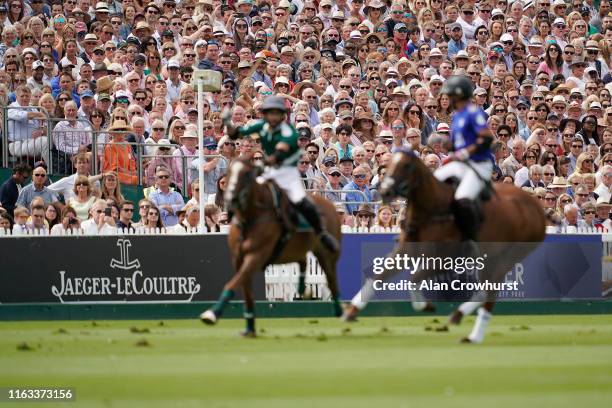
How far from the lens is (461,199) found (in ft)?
55.1

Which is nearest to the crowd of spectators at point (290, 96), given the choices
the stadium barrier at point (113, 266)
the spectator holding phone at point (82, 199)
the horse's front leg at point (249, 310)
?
the spectator holding phone at point (82, 199)

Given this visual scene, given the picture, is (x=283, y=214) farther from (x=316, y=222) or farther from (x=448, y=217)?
(x=448, y=217)

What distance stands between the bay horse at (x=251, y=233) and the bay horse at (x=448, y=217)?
3.56 feet

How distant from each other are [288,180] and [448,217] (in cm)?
192

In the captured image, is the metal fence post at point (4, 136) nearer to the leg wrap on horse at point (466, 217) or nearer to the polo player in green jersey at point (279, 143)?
the polo player in green jersey at point (279, 143)

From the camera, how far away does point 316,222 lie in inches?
689

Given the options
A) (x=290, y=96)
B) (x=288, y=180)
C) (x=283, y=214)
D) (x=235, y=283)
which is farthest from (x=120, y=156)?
(x=235, y=283)

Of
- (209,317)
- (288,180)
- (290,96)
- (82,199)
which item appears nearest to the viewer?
(209,317)

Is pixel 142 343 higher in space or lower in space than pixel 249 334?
higher

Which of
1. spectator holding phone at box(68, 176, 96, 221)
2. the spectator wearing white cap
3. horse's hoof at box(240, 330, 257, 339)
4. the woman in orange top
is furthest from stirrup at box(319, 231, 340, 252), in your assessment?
the spectator wearing white cap

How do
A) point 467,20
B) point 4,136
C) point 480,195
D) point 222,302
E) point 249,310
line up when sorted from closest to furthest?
point 222,302
point 249,310
point 480,195
point 4,136
point 467,20

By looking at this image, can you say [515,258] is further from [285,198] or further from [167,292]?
[167,292]

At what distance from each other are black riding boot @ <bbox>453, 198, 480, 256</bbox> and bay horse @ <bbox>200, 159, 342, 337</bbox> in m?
1.80

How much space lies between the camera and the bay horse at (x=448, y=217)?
16.5m
